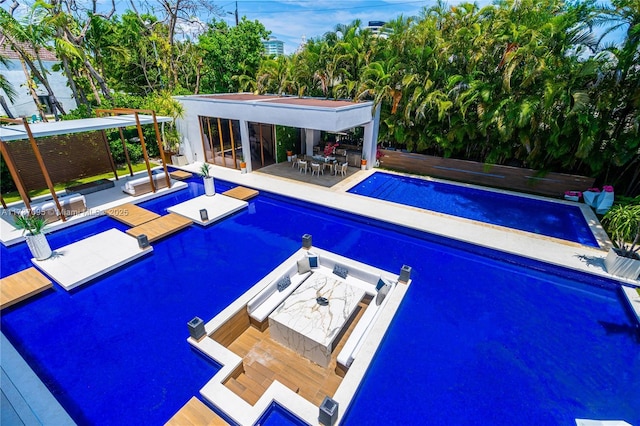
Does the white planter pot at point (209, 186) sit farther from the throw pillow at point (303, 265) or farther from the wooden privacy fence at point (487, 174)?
the wooden privacy fence at point (487, 174)

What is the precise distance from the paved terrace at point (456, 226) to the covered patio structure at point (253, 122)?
2.89 m

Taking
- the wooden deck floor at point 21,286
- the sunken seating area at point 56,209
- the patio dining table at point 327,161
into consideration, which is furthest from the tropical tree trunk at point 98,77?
the wooden deck floor at point 21,286

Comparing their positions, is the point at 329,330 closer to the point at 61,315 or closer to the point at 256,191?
the point at 61,315

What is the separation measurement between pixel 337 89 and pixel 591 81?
491 inches

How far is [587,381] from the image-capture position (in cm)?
623

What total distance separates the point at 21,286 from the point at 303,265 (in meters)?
8.16

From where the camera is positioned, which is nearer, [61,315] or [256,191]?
[61,315]

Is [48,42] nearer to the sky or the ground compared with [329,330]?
nearer to the sky

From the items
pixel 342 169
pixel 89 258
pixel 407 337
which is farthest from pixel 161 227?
pixel 342 169

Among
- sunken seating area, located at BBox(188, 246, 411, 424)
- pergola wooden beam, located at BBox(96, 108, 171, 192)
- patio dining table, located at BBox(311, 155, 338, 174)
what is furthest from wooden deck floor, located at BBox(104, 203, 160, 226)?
patio dining table, located at BBox(311, 155, 338, 174)

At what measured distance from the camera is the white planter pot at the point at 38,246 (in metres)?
9.33

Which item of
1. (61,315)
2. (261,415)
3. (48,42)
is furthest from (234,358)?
(48,42)

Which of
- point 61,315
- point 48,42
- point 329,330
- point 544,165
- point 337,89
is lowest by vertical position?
point 61,315

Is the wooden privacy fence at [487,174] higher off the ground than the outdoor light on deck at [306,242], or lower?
higher
